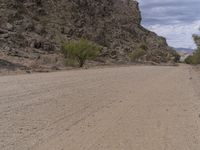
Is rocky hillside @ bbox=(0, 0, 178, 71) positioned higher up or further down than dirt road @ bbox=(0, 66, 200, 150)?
higher up

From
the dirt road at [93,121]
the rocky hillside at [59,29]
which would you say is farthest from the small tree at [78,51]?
the dirt road at [93,121]

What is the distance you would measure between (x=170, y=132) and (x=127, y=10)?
108766mm

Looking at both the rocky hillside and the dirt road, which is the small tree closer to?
the rocky hillside

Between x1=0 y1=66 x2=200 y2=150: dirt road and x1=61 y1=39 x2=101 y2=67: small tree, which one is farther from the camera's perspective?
x1=61 y1=39 x2=101 y2=67: small tree

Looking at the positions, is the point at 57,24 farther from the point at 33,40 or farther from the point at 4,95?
the point at 4,95

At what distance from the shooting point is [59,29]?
76.5 m

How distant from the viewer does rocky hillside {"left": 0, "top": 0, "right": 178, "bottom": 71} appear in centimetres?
5318

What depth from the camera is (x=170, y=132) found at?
10664 millimetres

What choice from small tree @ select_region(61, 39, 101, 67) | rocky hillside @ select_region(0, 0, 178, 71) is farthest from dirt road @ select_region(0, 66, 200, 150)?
small tree @ select_region(61, 39, 101, 67)

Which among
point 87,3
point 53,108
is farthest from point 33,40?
point 53,108

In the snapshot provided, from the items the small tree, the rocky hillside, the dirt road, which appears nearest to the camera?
the dirt road

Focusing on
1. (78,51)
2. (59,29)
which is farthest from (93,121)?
(59,29)

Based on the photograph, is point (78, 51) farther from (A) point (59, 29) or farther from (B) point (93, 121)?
(B) point (93, 121)

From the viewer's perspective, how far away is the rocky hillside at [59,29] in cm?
5318
